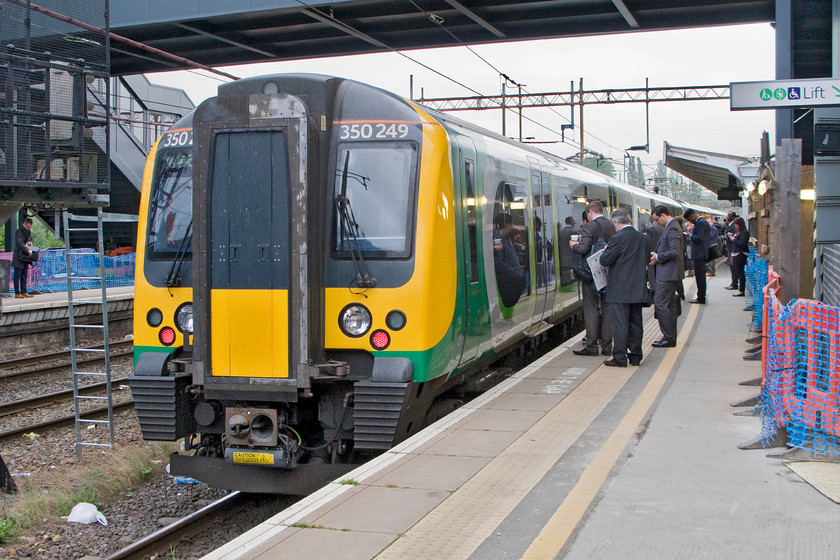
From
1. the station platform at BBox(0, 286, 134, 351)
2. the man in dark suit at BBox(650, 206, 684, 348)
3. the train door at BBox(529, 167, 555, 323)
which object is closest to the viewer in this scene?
the train door at BBox(529, 167, 555, 323)

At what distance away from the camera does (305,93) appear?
20.9 ft

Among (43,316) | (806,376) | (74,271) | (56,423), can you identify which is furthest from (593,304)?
(74,271)

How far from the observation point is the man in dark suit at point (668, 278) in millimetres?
10922

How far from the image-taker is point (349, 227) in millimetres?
6359

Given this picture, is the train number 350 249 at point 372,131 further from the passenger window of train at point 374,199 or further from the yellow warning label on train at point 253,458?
the yellow warning label on train at point 253,458

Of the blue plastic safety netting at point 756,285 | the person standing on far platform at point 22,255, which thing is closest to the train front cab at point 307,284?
the blue plastic safety netting at point 756,285

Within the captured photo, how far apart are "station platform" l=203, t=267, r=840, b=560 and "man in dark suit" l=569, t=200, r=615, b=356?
251 centimetres

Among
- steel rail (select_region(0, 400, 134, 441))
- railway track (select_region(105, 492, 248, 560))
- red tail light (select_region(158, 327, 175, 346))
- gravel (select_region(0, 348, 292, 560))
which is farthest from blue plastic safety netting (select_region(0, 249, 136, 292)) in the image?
railway track (select_region(105, 492, 248, 560))

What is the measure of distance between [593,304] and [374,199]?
4704 millimetres

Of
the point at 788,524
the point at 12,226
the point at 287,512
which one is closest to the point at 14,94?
the point at 287,512

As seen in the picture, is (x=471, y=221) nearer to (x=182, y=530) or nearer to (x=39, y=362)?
(x=182, y=530)

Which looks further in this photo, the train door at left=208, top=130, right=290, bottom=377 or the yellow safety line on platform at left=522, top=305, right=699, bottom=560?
the train door at left=208, top=130, right=290, bottom=377

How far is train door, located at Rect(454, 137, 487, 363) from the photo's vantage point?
7156 millimetres

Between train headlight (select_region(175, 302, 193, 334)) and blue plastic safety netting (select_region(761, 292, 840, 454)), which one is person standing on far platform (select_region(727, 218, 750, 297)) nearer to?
blue plastic safety netting (select_region(761, 292, 840, 454))
